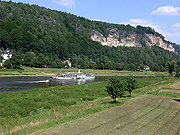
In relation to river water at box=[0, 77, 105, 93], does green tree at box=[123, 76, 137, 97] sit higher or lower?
higher

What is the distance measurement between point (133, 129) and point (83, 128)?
14.4 feet

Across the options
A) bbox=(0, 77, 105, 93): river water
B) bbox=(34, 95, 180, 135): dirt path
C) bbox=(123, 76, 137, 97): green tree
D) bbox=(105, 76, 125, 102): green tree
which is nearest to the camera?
bbox=(34, 95, 180, 135): dirt path

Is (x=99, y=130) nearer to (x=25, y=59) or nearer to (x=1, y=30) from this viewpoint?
(x=25, y=59)

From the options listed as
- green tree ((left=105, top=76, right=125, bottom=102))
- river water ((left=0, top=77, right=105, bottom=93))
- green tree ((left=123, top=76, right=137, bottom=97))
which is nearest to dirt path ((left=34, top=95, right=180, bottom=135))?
green tree ((left=105, top=76, right=125, bottom=102))

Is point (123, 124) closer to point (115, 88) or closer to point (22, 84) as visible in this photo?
point (115, 88)

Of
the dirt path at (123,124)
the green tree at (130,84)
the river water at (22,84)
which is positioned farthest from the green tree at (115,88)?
the river water at (22,84)

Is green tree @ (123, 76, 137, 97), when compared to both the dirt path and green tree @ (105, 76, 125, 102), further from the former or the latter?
the dirt path

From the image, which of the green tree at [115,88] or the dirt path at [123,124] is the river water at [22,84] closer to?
the green tree at [115,88]

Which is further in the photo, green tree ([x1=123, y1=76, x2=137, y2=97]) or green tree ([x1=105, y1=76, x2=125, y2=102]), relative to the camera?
green tree ([x1=123, y1=76, x2=137, y2=97])

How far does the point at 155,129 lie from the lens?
16.7 m

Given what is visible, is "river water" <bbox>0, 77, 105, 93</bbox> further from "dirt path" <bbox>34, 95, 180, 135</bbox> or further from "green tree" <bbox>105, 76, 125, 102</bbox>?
"dirt path" <bbox>34, 95, 180, 135</bbox>

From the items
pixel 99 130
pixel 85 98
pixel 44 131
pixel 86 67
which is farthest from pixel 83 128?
pixel 86 67

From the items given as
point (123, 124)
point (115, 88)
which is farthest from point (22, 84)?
point (123, 124)

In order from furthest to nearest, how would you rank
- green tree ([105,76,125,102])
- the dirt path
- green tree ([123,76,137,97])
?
green tree ([123,76,137,97])
green tree ([105,76,125,102])
the dirt path
